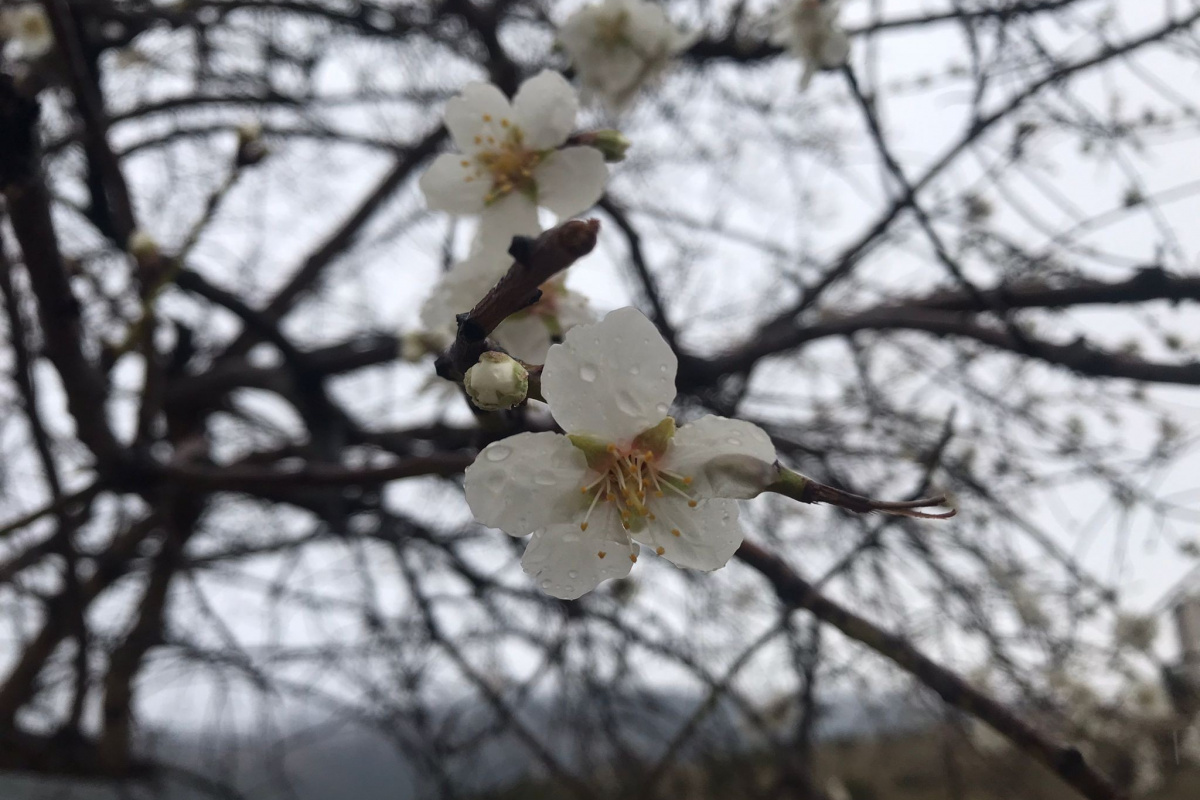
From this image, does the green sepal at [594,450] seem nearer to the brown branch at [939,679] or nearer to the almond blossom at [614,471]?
the almond blossom at [614,471]

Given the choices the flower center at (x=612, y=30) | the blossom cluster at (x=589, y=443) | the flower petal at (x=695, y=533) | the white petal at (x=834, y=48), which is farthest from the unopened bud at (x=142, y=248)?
the white petal at (x=834, y=48)

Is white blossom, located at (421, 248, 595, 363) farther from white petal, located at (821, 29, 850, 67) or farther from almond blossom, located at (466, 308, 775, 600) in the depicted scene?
white petal, located at (821, 29, 850, 67)

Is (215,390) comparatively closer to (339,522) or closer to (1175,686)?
(339,522)

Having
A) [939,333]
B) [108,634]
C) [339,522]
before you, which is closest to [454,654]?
[339,522]

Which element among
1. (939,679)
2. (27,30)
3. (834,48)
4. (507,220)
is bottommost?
(939,679)

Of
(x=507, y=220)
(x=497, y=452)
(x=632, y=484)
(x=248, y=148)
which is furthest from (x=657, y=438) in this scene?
(x=248, y=148)

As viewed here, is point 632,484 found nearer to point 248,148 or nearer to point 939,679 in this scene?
point 939,679
